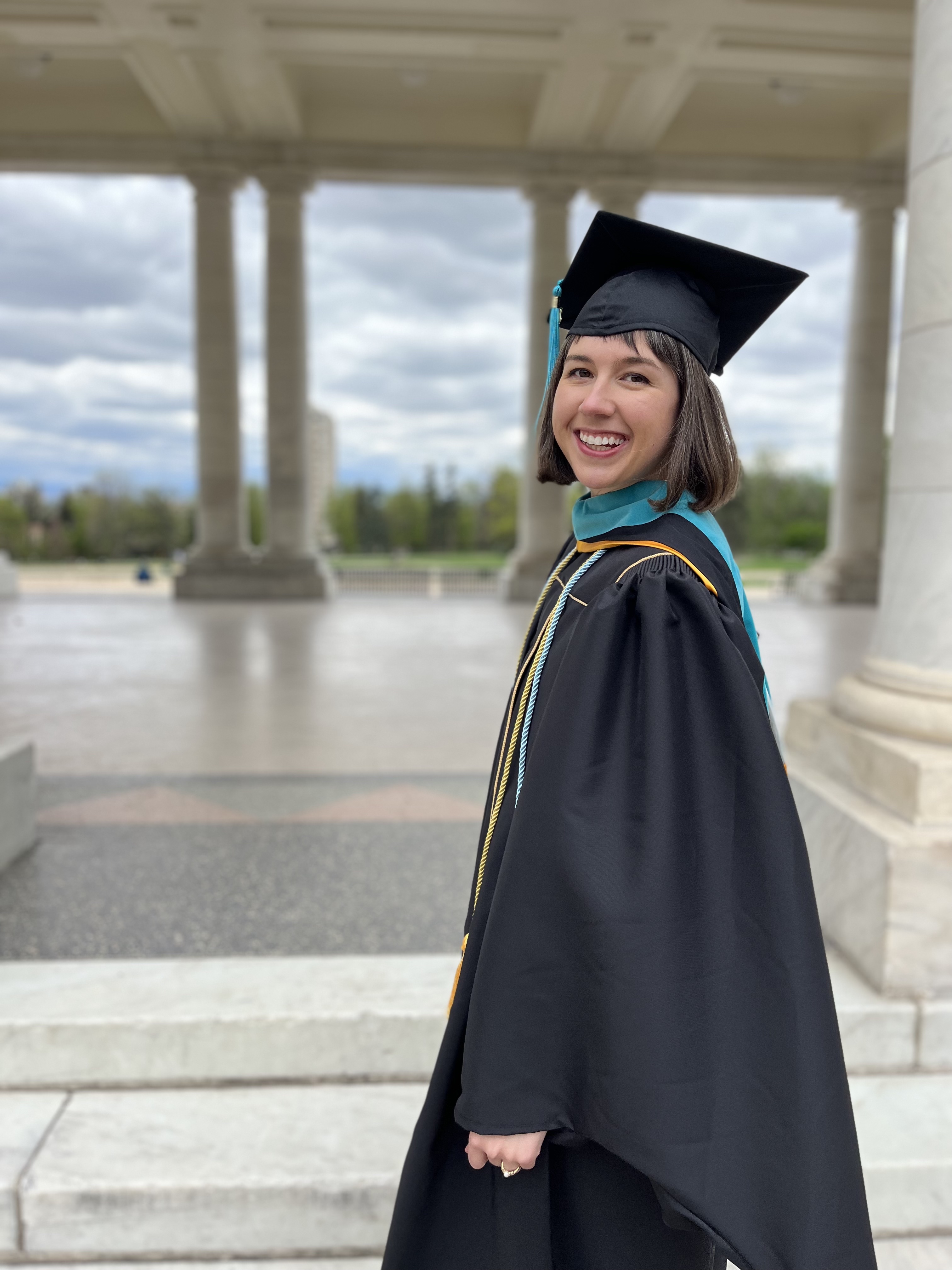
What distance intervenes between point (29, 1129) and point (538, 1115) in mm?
2309

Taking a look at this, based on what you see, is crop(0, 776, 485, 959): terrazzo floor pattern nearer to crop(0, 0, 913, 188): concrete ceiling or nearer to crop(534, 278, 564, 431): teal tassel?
crop(534, 278, 564, 431): teal tassel

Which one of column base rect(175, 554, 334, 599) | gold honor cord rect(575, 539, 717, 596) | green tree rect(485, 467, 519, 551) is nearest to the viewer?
gold honor cord rect(575, 539, 717, 596)

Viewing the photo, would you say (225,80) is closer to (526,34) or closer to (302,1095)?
(526,34)

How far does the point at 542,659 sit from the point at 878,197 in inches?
919

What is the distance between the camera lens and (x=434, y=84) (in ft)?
64.9

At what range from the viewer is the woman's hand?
164 cm

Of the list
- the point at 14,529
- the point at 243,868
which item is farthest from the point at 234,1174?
the point at 14,529

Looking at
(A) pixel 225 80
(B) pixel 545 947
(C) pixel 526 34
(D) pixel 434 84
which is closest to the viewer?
(B) pixel 545 947

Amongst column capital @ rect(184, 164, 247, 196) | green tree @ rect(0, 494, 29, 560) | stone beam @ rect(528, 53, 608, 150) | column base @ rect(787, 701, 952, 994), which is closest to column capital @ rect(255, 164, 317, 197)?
column capital @ rect(184, 164, 247, 196)

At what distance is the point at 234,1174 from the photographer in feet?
9.74

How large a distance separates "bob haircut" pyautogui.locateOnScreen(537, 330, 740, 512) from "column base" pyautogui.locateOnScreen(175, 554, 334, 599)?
20009 millimetres

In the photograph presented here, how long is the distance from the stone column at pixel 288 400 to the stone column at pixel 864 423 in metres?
11.8

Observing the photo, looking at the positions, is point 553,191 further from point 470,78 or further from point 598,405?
point 598,405

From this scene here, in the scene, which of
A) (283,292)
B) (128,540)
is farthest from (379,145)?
(128,540)
